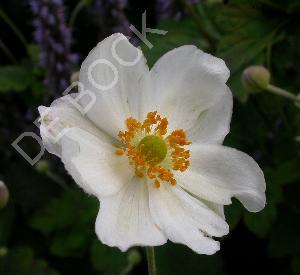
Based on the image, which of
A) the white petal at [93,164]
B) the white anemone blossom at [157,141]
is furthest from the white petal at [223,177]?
the white petal at [93,164]

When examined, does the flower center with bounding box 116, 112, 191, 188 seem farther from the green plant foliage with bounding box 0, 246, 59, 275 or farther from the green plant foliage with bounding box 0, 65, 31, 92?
the green plant foliage with bounding box 0, 65, 31, 92

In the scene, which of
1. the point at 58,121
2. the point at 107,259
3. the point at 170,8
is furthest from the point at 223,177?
the point at 170,8

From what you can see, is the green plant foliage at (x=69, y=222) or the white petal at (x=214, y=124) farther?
the green plant foliage at (x=69, y=222)

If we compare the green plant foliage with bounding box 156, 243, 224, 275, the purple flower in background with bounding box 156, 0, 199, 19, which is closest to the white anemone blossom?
the green plant foliage with bounding box 156, 243, 224, 275

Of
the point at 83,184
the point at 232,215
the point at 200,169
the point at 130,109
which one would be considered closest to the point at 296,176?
the point at 232,215

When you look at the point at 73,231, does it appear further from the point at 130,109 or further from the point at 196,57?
the point at 196,57

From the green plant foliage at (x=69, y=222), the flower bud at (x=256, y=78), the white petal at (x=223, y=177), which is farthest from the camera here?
the green plant foliage at (x=69, y=222)

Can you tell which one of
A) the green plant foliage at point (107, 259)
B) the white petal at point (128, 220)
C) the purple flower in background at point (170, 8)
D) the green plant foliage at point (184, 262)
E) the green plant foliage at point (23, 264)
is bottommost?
the green plant foliage at point (184, 262)

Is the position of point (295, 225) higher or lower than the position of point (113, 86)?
lower

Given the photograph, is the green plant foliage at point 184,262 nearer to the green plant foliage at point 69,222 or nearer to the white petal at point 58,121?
the green plant foliage at point 69,222
